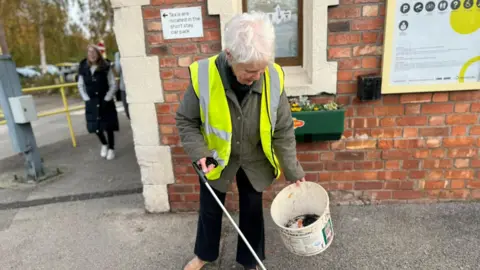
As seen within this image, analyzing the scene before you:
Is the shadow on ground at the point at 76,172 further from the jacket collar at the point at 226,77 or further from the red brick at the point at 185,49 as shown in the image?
the jacket collar at the point at 226,77

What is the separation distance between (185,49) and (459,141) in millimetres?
2623

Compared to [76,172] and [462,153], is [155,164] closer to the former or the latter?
[76,172]

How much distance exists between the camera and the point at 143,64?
9.56ft

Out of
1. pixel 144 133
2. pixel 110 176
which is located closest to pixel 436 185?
pixel 144 133

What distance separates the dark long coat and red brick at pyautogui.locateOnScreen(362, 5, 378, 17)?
12.3ft

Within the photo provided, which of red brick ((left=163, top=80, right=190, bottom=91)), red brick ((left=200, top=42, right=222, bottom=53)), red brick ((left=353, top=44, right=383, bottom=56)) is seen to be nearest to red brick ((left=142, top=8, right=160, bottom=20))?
red brick ((left=200, top=42, right=222, bottom=53))

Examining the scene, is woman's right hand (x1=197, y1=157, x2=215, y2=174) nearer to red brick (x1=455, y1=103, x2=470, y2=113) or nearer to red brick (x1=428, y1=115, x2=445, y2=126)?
red brick (x1=428, y1=115, x2=445, y2=126)


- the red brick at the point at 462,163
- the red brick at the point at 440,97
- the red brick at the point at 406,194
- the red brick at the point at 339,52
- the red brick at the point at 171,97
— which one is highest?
the red brick at the point at 339,52

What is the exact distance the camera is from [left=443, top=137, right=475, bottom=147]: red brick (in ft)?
9.93

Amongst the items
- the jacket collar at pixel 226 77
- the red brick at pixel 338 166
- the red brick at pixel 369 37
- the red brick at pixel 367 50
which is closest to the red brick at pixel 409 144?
the red brick at pixel 338 166

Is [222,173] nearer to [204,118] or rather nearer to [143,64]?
[204,118]

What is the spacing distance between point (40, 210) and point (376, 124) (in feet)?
11.8

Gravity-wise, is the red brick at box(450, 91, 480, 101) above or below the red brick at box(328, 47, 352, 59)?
below

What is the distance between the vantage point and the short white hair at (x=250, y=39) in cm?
162
